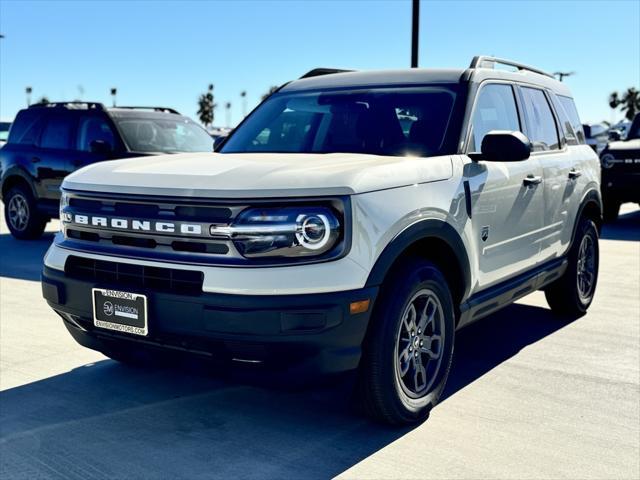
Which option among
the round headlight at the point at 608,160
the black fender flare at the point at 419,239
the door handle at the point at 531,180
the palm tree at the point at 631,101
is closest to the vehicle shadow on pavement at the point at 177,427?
the black fender flare at the point at 419,239

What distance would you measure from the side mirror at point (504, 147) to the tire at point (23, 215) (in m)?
8.23

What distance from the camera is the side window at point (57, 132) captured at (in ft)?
34.9

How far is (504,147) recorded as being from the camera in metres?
4.21

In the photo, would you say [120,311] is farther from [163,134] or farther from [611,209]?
[611,209]

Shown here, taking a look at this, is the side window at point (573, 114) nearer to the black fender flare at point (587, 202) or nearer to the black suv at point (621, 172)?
the black fender flare at point (587, 202)

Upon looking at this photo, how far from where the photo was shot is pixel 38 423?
3822 mm

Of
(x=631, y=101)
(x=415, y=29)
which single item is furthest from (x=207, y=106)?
(x=415, y=29)

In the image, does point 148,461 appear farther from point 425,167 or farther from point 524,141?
point 524,141

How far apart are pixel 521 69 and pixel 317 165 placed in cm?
262

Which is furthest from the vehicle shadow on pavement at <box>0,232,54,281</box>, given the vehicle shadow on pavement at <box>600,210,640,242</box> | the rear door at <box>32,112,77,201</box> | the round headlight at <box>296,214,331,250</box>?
the vehicle shadow on pavement at <box>600,210,640,242</box>

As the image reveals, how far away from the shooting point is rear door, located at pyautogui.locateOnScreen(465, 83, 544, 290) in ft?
14.3

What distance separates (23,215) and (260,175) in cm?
858

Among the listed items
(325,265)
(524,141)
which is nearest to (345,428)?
(325,265)

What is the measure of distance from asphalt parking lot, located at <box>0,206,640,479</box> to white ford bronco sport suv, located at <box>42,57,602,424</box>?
0.98 ft
